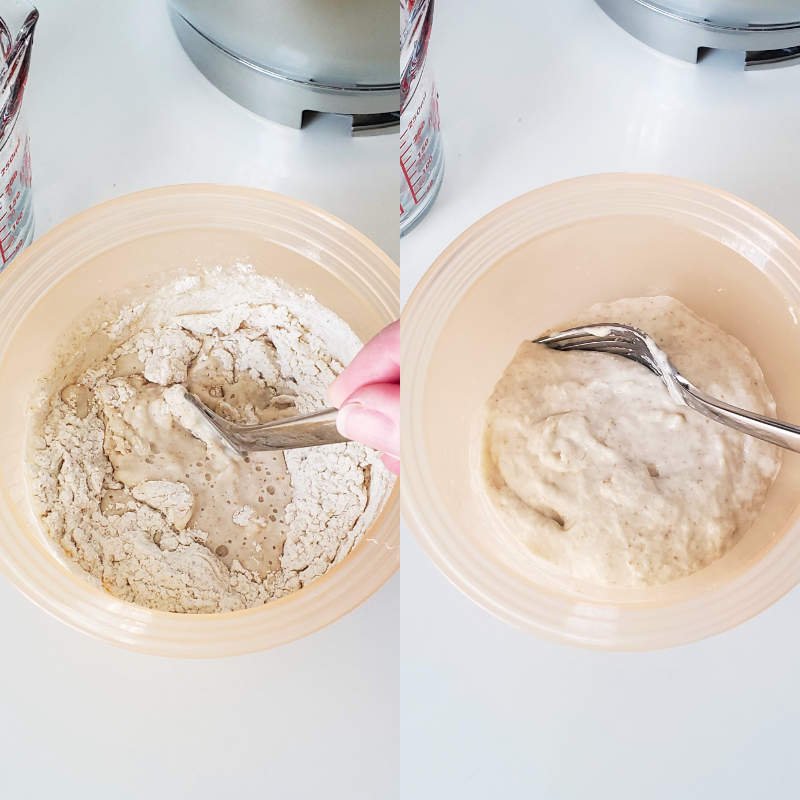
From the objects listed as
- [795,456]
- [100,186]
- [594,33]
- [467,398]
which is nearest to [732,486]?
[795,456]

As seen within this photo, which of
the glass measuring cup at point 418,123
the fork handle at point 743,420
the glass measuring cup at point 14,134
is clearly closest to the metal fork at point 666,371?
the fork handle at point 743,420

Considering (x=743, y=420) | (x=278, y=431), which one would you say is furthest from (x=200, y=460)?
(x=743, y=420)

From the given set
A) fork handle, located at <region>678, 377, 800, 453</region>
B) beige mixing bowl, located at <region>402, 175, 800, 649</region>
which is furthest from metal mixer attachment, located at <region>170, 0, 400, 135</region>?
fork handle, located at <region>678, 377, 800, 453</region>

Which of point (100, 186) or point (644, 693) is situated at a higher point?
point (100, 186)

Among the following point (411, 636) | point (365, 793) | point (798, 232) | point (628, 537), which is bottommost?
point (365, 793)

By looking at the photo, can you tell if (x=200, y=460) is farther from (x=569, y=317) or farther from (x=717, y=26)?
(x=717, y=26)

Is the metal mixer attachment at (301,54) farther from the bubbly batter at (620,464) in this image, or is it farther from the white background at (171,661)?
the bubbly batter at (620,464)

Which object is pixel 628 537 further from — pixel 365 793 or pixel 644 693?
pixel 365 793
